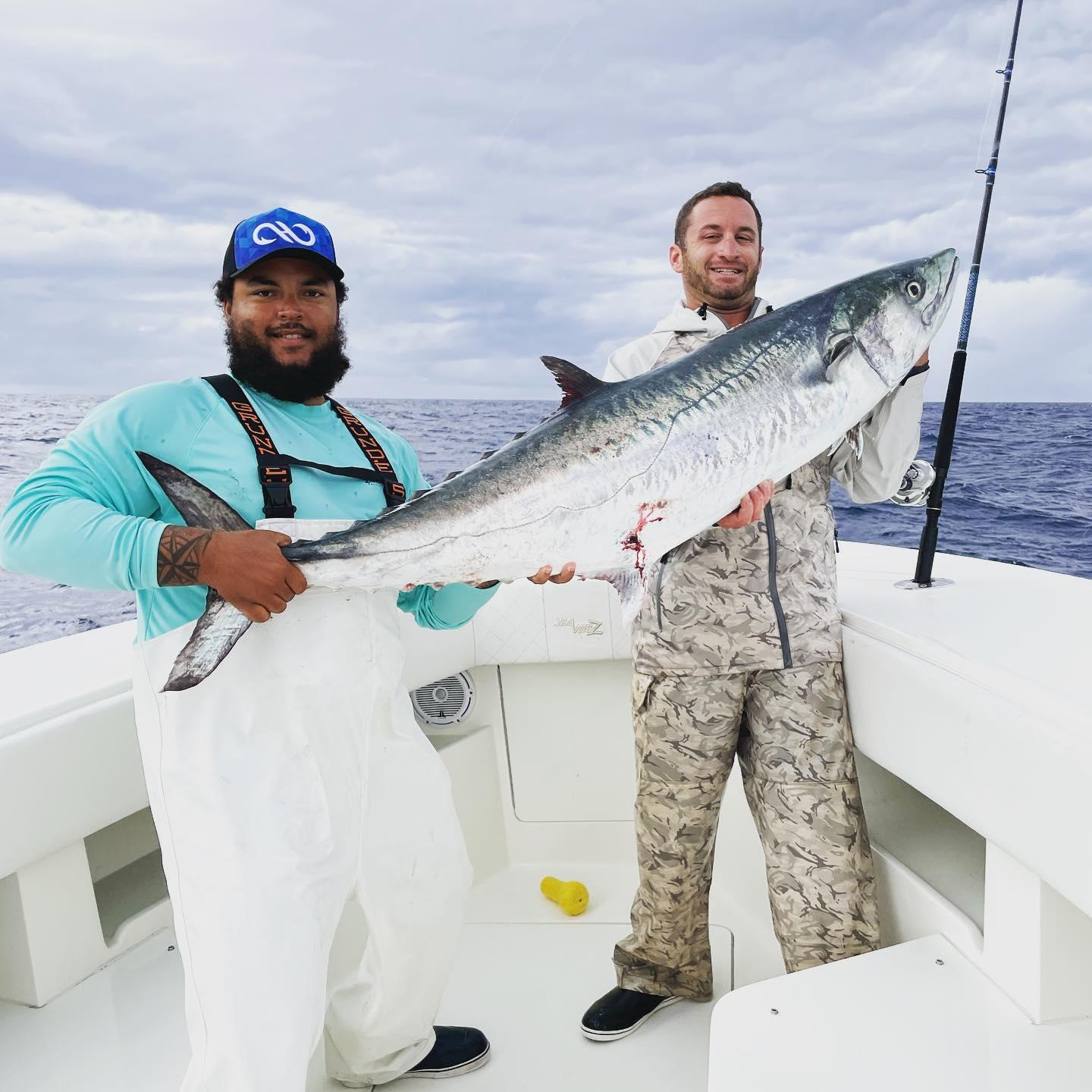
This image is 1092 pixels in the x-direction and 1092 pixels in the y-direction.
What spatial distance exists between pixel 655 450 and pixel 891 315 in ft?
2.02

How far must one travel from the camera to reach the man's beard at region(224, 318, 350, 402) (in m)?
1.98

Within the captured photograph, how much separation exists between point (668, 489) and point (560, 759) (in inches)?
66.0

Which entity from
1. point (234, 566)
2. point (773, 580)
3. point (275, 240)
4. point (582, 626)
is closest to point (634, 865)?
point (582, 626)

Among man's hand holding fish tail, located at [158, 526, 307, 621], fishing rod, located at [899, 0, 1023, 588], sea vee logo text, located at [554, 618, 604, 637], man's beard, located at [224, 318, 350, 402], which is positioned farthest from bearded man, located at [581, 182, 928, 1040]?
man's hand holding fish tail, located at [158, 526, 307, 621]

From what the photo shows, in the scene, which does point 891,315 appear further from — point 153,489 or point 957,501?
point 957,501

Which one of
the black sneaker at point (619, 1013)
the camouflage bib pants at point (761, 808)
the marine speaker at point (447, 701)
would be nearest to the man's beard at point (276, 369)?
the camouflage bib pants at point (761, 808)

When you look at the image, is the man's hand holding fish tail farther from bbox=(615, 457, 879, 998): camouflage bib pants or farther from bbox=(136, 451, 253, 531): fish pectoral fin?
bbox=(615, 457, 879, 998): camouflage bib pants

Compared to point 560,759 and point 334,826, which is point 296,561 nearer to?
point 334,826

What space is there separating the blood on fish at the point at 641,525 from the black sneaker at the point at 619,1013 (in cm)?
134

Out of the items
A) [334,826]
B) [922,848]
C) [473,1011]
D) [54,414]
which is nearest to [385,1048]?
[473,1011]

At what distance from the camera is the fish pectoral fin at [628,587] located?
1890 millimetres

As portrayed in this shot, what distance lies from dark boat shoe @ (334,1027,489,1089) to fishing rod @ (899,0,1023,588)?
1800mm

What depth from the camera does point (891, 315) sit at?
1895mm

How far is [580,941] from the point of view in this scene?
282 cm
